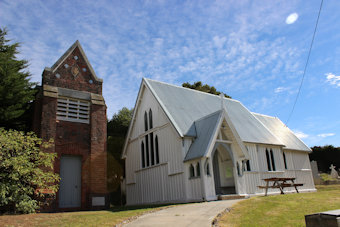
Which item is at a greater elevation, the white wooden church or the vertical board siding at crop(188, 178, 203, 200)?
the white wooden church

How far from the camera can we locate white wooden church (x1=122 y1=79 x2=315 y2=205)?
1931cm

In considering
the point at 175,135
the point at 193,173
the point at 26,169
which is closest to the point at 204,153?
the point at 193,173

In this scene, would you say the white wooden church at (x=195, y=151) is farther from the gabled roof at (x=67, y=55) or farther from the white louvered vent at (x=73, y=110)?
the white louvered vent at (x=73, y=110)

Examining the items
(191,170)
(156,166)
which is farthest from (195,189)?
(156,166)

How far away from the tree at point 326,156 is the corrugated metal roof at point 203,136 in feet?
127

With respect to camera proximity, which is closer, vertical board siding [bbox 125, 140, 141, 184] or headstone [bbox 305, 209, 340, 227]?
headstone [bbox 305, 209, 340, 227]

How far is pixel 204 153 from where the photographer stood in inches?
707

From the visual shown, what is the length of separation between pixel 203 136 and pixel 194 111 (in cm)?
435

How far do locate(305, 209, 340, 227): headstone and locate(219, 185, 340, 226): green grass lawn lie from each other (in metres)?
1.66

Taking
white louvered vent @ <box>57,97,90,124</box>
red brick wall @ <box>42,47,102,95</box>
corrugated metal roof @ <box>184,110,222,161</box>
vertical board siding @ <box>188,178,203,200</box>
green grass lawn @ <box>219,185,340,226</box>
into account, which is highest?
red brick wall @ <box>42,47,102,95</box>

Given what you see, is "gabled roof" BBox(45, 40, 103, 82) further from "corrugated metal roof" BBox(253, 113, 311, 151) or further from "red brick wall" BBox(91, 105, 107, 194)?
"corrugated metal roof" BBox(253, 113, 311, 151)

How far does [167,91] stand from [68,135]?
8986 mm

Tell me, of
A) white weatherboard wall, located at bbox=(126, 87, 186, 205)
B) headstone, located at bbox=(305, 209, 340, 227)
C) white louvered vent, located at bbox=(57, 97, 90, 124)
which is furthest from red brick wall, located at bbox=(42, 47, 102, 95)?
headstone, located at bbox=(305, 209, 340, 227)

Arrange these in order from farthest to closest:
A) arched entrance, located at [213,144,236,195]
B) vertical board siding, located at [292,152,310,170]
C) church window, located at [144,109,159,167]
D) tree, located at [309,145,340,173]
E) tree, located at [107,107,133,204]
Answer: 1. tree, located at [309,145,340,173]
2. tree, located at [107,107,133,204]
3. vertical board siding, located at [292,152,310,170]
4. church window, located at [144,109,159,167]
5. arched entrance, located at [213,144,236,195]
